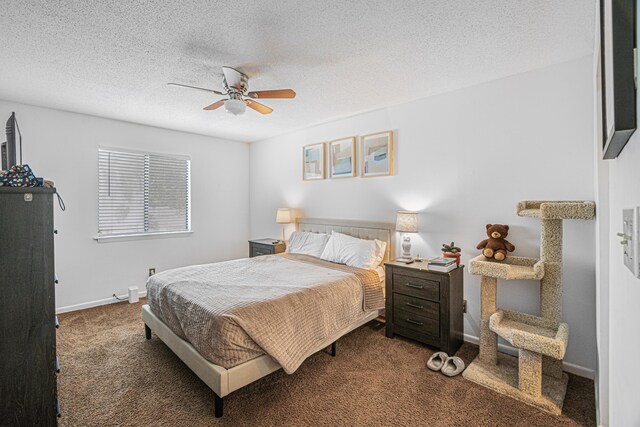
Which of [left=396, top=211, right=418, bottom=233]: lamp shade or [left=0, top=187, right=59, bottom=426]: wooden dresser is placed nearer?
[left=0, top=187, right=59, bottom=426]: wooden dresser

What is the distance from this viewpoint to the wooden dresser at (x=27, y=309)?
1.36 meters

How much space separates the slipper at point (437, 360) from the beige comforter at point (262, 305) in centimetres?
70

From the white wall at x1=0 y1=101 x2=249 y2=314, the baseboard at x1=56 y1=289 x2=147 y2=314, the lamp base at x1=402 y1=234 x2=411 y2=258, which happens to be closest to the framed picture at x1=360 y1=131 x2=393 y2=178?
the lamp base at x1=402 y1=234 x2=411 y2=258

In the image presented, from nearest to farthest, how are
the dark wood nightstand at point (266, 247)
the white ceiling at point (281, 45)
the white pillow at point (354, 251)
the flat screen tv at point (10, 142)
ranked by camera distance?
the flat screen tv at point (10, 142) → the white ceiling at point (281, 45) → the white pillow at point (354, 251) → the dark wood nightstand at point (266, 247)

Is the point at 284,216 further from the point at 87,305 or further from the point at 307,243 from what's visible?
the point at 87,305

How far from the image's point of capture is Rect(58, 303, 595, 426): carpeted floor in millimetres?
1920

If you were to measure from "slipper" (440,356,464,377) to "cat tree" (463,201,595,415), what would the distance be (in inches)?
2.2

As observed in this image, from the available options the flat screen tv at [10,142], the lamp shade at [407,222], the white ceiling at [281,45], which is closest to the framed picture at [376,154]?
the white ceiling at [281,45]

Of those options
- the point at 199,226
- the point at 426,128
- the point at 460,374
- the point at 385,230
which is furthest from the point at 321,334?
the point at 199,226

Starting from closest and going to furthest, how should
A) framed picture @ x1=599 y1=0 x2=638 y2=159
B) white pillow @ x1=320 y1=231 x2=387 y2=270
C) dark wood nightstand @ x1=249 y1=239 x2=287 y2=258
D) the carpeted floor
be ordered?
framed picture @ x1=599 y1=0 x2=638 y2=159, the carpeted floor, white pillow @ x1=320 y1=231 x2=387 y2=270, dark wood nightstand @ x1=249 y1=239 x2=287 y2=258

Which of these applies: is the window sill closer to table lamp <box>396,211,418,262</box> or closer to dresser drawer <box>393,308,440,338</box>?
table lamp <box>396,211,418,262</box>

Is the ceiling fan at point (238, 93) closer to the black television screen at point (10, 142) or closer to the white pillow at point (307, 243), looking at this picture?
the black television screen at point (10, 142)

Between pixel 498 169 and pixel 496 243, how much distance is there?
0.70 metres

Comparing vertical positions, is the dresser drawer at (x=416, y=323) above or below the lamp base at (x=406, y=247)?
below
